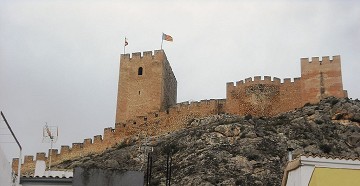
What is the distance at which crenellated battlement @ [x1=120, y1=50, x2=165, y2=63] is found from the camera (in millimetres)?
52469

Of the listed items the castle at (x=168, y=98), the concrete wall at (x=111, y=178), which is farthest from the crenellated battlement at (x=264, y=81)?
the concrete wall at (x=111, y=178)

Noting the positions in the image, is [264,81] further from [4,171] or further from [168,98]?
[4,171]

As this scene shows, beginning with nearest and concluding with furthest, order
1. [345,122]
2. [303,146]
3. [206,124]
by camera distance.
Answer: [303,146]
[345,122]
[206,124]

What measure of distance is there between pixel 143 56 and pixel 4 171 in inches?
1491

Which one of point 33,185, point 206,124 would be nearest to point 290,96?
point 206,124

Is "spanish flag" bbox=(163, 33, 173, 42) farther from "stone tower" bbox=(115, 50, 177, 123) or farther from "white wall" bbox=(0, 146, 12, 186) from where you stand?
"white wall" bbox=(0, 146, 12, 186)

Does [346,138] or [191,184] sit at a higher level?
[346,138]

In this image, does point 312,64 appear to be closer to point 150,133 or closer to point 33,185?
point 150,133

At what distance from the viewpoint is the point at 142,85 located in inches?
2039

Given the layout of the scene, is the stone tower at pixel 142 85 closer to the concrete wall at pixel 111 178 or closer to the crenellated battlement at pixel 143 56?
the crenellated battlement at pixel 143 56

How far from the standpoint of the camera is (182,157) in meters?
41.5

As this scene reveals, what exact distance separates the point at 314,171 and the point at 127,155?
105 ft

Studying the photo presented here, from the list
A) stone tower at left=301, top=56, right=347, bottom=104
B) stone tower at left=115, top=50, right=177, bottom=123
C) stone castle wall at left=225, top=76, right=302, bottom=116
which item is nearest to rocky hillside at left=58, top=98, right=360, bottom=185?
stone tower at left=301, top=56, right=347, bottom=104

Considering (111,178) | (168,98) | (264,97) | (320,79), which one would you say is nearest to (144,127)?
(168,98)
